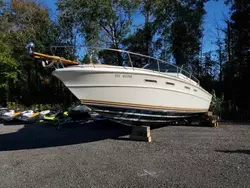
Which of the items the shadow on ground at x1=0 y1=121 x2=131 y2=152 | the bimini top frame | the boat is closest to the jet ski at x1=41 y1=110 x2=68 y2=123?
the shadow on ground at x1=0 y1=121 x2=131 y2=152

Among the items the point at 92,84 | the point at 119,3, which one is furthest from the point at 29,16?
the point at 92,84

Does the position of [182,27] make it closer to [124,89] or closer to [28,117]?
[28,117]

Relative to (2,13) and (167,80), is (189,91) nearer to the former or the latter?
(167,80)

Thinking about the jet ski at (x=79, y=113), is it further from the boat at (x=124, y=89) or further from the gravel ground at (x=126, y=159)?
the boat at (x=124, y=89)

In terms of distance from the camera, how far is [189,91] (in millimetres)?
5758

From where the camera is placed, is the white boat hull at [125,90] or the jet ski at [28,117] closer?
the white boat hull at [125,90]

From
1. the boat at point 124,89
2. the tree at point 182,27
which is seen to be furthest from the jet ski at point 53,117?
the tree at point 182,27

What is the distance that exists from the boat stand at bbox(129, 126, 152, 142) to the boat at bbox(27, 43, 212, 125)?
150mm

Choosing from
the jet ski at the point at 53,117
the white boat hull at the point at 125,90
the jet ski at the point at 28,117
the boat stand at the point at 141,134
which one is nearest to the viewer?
the white boat hull at the point at 125,90

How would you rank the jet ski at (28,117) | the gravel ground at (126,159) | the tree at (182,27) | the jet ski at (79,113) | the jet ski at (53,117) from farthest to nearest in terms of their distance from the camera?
the tree at (182,27) < the jet ski at (28,117) < the jet ski at (79,113) < the jet ski at (53,117) < the gravel ground at (126,159)

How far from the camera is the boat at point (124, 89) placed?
437 cm

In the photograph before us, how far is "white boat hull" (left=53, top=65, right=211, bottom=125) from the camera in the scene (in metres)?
4.36

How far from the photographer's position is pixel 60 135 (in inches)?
251

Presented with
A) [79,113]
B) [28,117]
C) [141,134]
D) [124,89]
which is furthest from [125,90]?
[28,117]
